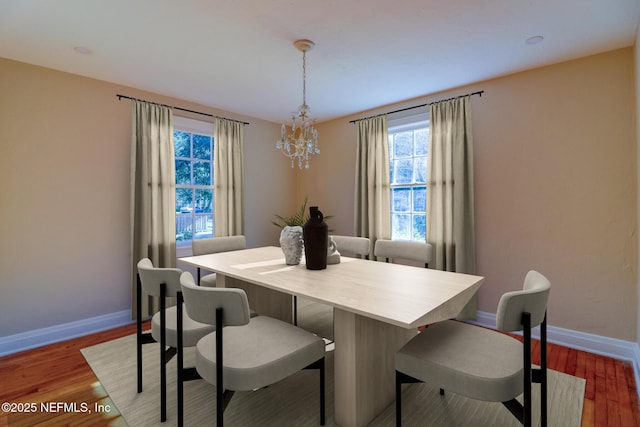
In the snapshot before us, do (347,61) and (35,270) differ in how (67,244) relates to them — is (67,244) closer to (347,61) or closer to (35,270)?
(35,270)

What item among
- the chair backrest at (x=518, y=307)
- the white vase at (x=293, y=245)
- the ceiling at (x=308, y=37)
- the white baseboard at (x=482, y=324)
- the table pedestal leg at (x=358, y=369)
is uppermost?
the ceiling at (x=308, y=37)

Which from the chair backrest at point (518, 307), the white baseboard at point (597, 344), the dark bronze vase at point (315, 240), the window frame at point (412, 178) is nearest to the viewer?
the chair backrest at point (518, 307)

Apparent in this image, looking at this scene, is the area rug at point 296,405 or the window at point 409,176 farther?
the window at point 409,176

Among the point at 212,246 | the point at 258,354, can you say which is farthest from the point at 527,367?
the point at 212,246

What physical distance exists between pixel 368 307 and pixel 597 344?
2621 millimetres

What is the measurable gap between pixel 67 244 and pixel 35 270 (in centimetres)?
33

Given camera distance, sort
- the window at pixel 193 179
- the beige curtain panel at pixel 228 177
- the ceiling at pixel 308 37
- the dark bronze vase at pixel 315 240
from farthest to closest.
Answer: the beige curtain panel at pixel 228 177 → the window at pixel 193 179 → the dark bronze vase at pixel 315 240 → the ceiling at pixel 308 37

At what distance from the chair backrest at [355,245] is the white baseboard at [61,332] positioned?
97.9 inches

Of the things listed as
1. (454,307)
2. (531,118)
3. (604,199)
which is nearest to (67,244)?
(454,307)

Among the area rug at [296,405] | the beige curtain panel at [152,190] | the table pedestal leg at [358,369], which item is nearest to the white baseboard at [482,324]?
the beige curtain panel at [152,190]

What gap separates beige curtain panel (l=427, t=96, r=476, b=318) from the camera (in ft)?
10.9

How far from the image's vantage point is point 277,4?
200 centimetres

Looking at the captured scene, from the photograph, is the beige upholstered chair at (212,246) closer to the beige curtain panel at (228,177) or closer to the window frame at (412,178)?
the beige curtain panel at (228,177)

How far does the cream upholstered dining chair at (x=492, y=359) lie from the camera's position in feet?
4.30
